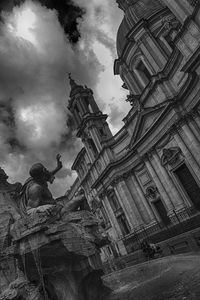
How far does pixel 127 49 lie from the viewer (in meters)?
30.2

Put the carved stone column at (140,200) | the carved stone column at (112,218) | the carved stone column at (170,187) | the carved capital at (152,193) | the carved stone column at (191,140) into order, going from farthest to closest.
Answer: the carved stone column at (112,218) → the carved stone column at (140,200) → the carved capital at (152,193) → the carved stone column at (170,187) → the carved stone column at (191,140)

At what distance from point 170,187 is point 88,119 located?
15104 millimetres

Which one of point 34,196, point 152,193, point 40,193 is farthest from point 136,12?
point 34,196

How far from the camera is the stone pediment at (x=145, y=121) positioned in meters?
23.1

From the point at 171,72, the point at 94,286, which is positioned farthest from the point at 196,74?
the point at 94,286

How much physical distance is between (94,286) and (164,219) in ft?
66.9

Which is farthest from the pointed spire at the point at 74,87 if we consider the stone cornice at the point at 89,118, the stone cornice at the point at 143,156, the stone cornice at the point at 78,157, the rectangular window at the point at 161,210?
the rectangular window at the point at 161,210

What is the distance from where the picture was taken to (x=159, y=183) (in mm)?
23219

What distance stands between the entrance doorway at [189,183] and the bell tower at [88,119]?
11371mm

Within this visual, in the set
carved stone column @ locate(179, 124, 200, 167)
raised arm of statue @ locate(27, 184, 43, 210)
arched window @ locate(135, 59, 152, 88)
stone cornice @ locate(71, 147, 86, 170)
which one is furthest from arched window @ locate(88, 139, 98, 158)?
raised arm of statue @ locate(27, 184, 43, 210)

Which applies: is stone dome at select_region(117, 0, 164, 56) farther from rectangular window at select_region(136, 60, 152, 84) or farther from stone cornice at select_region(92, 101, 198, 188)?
stone cornice at select_region(92, 101, 198, 188)

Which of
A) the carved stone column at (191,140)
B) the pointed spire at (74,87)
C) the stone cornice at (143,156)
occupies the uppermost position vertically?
the pointed spire at (74,87)

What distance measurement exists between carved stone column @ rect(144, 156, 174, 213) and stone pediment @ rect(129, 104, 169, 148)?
7.75 feet

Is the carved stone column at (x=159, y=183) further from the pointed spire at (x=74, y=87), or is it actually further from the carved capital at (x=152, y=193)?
the pointed spire at (x=74, y=87)
